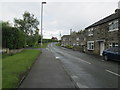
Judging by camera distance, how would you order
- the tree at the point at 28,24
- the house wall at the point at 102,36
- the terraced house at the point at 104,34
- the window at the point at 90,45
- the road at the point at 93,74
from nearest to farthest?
the road at the point at 93,74
the terraced house at the point at 104,34
the house wall at the point at 102,36
the window at the point at 90,45
the tree at the point at 28,24

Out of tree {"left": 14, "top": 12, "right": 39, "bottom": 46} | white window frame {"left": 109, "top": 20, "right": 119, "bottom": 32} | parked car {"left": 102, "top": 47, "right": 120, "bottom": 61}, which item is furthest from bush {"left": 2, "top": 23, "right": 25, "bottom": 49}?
tree {"left": 14, "top": 12, "right": 39, "bottom": 46}

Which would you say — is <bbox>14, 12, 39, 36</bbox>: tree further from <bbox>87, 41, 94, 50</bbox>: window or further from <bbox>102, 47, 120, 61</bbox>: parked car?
<bbox>102, 47, 120, 61</bbox>: parked car

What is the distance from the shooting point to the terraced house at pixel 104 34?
1838 centimetres

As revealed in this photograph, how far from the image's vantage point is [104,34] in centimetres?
2139

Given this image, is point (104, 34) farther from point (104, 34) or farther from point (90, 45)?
point (90, 45)

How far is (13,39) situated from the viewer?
70.7 feet

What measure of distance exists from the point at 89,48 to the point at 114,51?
13.6 metres

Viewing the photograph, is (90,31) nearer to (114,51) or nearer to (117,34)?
(117,34)

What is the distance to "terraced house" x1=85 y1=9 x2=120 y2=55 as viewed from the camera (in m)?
18.4

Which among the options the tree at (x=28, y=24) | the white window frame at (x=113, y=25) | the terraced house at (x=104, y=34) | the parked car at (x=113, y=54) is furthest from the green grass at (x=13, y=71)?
the tree at (x=28, y=24)

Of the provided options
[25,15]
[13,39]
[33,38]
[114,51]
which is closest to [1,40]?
[13,39]

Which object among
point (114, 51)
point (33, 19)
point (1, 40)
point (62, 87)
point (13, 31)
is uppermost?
point (33, 19)

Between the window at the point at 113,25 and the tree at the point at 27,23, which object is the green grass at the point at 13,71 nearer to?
the window at the point at 113,25

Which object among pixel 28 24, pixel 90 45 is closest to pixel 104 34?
pixel 90 45
